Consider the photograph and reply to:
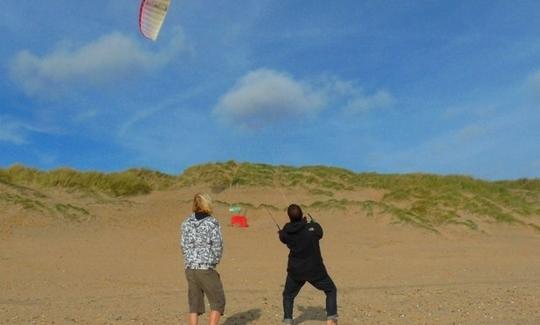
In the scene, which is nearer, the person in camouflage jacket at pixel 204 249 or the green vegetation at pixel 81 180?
the person in camouflage jacket at pixel 204 249

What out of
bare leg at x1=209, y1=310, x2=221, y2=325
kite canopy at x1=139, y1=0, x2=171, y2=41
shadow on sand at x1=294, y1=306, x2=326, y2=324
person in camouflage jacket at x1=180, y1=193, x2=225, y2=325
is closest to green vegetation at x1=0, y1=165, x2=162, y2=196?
kite canopy at x1=139, y1=0, x2=171, y2=41

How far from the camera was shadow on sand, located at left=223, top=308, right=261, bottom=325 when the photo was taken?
8.87 m

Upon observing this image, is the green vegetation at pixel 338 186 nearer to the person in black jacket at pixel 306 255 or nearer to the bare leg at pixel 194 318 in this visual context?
the person in black jacket at pixel 306 255

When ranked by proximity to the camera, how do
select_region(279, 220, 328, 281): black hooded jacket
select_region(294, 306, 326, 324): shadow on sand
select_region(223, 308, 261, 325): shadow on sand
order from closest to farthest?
select_region(279, 220, 328, 281): black hooded jacket → select_region(223, 308, 261, 325): shadow on sand → select_region(294, 306, 326, 324): shadow on sand

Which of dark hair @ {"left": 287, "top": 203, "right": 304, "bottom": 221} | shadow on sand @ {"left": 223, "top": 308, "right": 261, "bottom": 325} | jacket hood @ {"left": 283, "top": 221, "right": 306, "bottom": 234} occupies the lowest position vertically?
shadow on sand @ {"left": 223, "top": 308, "right": 261, "bottom": 325}

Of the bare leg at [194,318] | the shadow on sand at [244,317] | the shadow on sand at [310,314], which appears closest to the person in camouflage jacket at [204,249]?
the bare leg at [194,318]

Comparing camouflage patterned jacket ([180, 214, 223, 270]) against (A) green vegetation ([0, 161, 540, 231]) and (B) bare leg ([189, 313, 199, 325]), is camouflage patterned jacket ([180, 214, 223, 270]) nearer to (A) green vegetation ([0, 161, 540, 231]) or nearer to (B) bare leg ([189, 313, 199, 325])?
(B) bare leg ([189, 313, 199, 325])

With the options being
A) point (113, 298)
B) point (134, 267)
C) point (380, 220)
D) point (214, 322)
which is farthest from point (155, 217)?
point (214, 322)

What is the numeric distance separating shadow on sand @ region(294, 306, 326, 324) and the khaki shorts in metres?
1.81

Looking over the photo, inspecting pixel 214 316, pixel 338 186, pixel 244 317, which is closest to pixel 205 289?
pixel 214 316

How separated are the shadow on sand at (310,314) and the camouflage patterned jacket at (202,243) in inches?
83.3

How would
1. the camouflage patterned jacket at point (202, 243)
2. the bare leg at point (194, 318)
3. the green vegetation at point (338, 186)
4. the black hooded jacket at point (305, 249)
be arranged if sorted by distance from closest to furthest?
the camouflage patterned jacket at point (202, 243) → the bare leg at point (194, 318) → the black hooded jacket at point (305, 249) → the green vegetation at point (338, 186)

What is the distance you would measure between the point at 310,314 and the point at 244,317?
3.46 feet

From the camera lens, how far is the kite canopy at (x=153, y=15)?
12.0 m
